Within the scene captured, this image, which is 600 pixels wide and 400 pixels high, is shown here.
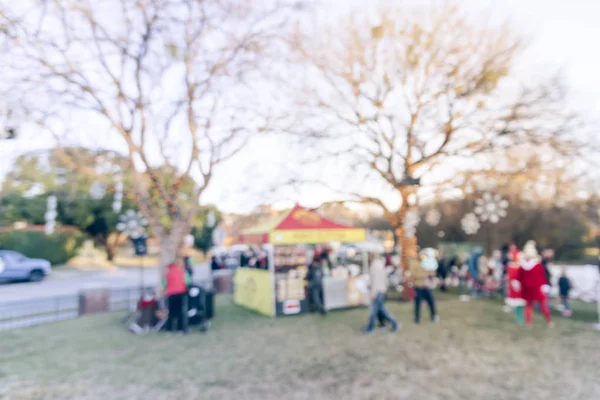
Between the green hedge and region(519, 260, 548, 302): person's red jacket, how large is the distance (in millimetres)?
27095

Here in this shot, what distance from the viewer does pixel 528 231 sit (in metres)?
25.5

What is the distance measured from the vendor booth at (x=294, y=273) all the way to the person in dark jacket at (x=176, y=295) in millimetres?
2462

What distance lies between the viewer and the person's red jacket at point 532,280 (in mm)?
8172

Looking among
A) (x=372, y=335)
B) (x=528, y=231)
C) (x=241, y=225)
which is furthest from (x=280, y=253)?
(x=528, y=231)

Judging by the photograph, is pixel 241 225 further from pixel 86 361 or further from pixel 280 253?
pixel 86 361

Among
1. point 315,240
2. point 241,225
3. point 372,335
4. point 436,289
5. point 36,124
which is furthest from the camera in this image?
point 436,289

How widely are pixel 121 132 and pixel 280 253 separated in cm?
554

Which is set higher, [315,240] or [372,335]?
[315,240]

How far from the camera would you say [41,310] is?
10.3m

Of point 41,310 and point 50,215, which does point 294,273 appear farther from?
point 50,215

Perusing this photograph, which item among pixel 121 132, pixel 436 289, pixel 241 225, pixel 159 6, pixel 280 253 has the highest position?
pixel 159 6

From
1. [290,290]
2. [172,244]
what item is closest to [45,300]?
[172,244]

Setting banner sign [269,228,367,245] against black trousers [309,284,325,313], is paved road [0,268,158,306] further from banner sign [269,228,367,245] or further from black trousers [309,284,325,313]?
black trousers [309,284,325,313]

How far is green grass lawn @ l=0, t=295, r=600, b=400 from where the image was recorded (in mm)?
5098
